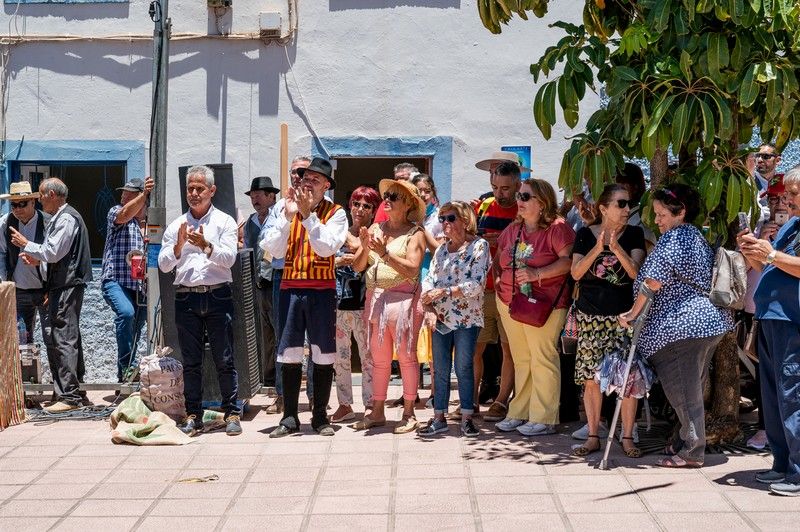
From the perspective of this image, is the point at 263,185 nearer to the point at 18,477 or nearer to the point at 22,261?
the point at 22,261

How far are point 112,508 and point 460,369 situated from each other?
2761 millimetres

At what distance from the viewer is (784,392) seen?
20.7 ft

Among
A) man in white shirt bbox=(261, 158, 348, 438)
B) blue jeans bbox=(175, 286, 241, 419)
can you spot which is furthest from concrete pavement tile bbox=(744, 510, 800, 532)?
blue jeans bbox=(175, 286, 241, 419)

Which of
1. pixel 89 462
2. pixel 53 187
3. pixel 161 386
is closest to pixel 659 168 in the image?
pixel 161 386

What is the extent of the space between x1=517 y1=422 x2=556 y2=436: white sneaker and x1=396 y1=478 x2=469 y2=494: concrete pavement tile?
130 cm

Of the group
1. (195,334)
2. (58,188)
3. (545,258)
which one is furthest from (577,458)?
(58,188)

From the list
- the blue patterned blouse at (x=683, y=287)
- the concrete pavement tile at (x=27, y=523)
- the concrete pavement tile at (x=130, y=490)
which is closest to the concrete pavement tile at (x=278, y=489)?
the concrete pavement tile at (x=130, y=490)

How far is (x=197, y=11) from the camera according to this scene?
10.9 m

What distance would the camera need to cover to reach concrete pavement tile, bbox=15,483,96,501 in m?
6.61

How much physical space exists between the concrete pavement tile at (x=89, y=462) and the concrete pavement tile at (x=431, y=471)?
1.89 metres

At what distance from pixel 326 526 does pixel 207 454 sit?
1979 mm

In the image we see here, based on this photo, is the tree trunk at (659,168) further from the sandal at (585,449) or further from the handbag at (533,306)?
the sandal at (585,449)

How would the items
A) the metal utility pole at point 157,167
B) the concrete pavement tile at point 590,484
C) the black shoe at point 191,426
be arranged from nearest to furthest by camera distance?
the concrete pavement tile at point 590,484 < the black shoe at point 191,426 < the metal utility pole at point 157,167

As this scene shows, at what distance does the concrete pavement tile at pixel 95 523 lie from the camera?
5975 mm
